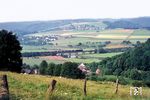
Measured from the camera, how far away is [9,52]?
216 feet

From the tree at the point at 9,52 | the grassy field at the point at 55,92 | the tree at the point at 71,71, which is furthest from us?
the tree at the point at 71,71

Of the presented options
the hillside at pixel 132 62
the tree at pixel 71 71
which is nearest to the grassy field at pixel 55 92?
the tree at pixel 71 71

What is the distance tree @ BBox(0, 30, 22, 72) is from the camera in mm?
64500

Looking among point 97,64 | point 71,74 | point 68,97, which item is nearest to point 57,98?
point 68,97

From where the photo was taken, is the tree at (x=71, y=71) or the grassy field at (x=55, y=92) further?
the tree at (x=71, y=71)

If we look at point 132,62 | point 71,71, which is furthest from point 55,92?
point 132,62

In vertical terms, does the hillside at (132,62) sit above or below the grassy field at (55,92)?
below

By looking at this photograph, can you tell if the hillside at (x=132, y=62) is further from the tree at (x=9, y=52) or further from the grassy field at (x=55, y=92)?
the grassy field at (x=55, y=92)

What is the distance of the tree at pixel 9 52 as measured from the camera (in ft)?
212

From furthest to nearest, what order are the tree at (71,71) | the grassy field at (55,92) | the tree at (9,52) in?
the tree at (71,71)
the tree at (9,52)
the grassy field at (55,92)

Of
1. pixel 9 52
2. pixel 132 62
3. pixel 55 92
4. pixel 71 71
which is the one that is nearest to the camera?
pixel 55 92

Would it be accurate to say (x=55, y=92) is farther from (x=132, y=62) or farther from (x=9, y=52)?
(x=132, y=62)

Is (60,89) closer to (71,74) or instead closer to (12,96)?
(12,96)

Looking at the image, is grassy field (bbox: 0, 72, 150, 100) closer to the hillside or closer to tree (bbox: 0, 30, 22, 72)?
tree (bbox: 0, 30, 22, 72)
